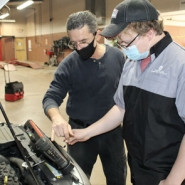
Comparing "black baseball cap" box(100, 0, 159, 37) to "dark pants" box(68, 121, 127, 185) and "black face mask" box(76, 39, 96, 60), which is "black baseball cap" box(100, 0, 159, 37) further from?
"dark pants" box(68, 121, 127, 185)

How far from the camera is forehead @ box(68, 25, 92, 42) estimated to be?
1.49m

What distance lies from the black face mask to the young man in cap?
46 centimetres

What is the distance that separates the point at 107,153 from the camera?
1710 mm

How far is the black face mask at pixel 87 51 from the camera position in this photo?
156cm

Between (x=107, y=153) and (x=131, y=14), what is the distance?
998 millimetres

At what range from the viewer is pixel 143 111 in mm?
1046

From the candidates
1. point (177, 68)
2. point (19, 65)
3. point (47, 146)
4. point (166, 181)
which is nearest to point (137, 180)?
point (166, 181)

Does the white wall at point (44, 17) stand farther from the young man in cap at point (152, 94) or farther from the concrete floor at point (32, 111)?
the young man in cap at point (152, 94)

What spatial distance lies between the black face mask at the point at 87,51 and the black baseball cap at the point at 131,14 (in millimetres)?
484

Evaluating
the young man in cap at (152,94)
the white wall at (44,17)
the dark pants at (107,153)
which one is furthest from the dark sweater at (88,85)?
the white wall at (44,17)

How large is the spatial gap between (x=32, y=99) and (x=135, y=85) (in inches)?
190

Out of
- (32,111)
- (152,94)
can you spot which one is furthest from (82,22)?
(32,111)

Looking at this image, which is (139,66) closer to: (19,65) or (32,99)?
(32,99)

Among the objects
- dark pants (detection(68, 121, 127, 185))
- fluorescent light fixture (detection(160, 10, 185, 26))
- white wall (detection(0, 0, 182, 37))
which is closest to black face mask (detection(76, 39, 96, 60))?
dark pants (detection(68, 121, 127, 185))
